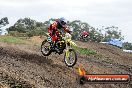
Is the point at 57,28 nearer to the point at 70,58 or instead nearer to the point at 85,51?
the point at 70,58

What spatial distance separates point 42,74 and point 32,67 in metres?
0.80

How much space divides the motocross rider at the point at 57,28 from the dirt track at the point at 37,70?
1342 mm

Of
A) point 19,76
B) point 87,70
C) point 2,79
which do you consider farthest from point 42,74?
point 87,70

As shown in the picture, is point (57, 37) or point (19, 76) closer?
point (19, 76)

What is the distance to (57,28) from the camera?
16.7 metres

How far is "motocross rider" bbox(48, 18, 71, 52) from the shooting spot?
638 inches

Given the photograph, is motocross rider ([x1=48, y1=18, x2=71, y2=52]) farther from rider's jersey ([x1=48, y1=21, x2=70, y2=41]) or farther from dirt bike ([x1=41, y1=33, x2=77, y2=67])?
dirt bike ([x1=41, y1=33, x2=77, y2=67])

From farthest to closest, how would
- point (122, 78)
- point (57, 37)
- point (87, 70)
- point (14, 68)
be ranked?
point (87, 70), point (57, 37), point (14, 68), point (122, 78)

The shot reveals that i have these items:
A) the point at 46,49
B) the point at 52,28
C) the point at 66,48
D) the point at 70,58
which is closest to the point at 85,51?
the point at 46,49

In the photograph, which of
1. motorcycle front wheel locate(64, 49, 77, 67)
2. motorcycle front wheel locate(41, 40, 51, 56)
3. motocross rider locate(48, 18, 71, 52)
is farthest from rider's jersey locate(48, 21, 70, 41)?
motorcycle front wheel locate(41, 40, 51, 56)

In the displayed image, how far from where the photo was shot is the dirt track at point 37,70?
13.0 m

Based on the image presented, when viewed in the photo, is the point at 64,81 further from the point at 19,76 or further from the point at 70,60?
the point at 19,76

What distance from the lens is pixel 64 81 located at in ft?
49.9

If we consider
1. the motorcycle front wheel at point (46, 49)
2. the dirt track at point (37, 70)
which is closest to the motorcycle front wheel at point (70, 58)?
the dirt track at point (37, 70)
